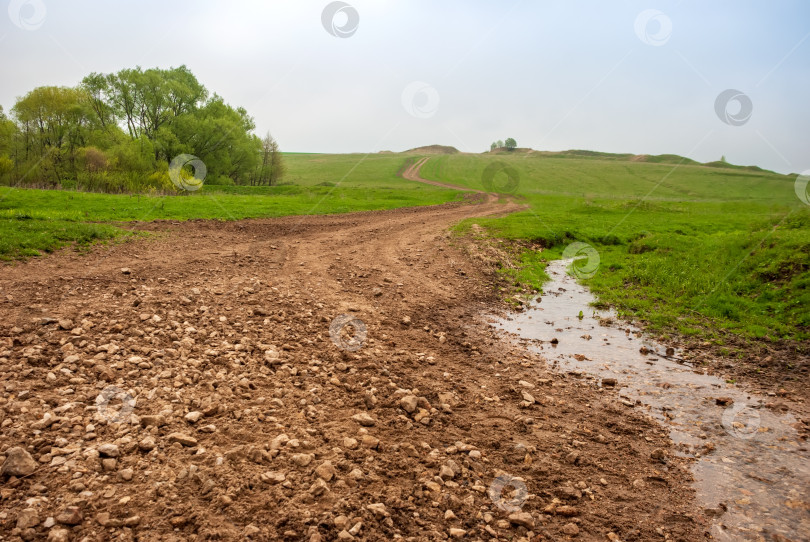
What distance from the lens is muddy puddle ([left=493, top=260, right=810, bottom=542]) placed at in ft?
13.5

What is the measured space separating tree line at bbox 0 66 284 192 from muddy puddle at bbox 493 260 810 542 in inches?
1383


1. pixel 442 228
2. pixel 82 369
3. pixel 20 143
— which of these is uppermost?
pixel 20 143

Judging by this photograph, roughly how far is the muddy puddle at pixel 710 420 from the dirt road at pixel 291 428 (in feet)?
1.23

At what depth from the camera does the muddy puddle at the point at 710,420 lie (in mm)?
4113

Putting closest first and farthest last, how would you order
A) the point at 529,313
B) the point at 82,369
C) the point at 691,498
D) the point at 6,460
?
the point at 6,460 → the point at 691,498 → the point at 82,369 → the point at 529,313

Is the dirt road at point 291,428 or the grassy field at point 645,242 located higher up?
the grassy field at point 645,242

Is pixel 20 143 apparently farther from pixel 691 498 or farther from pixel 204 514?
pixel 691 498

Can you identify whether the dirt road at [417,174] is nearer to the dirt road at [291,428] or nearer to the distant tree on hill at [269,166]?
the distant tree on hill at [269,166]

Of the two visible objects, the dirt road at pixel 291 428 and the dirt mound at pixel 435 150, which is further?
the dirt mound at pixel 435 150

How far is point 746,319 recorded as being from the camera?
10305 mm

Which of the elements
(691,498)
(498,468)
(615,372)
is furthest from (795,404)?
(498,468)

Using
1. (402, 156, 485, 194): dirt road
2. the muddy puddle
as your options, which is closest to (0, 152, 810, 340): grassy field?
the muddy puddle

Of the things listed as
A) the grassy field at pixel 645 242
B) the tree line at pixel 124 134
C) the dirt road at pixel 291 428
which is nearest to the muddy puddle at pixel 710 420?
the dirt road at pixel 291 428

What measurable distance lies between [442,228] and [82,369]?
1881cm
